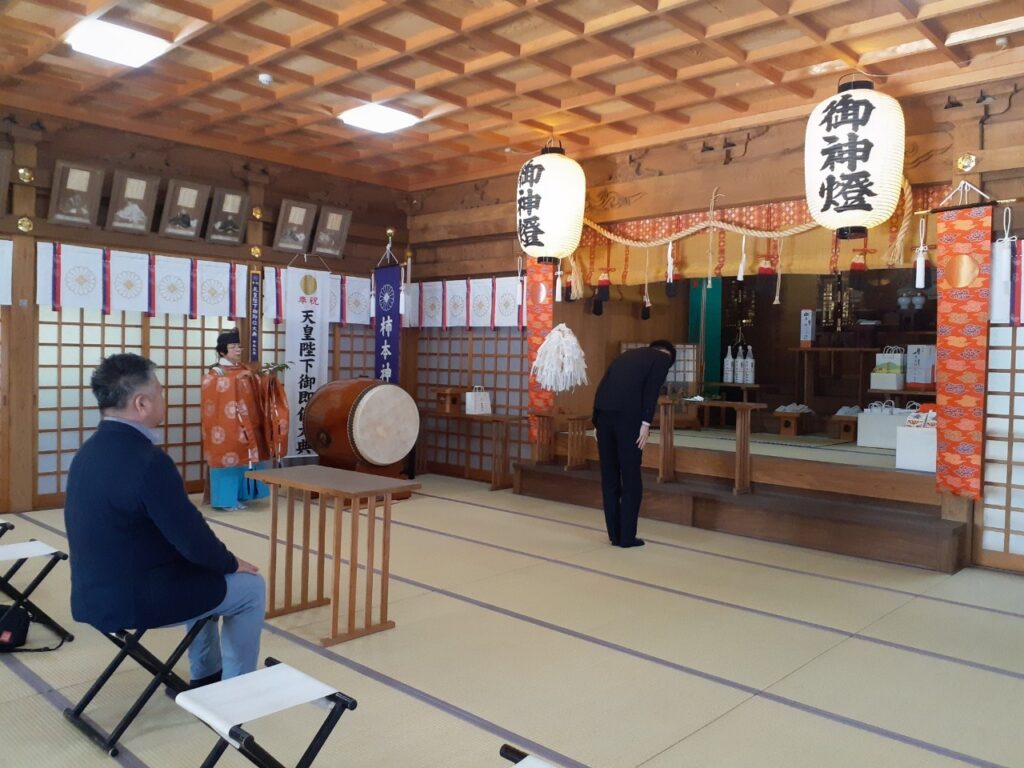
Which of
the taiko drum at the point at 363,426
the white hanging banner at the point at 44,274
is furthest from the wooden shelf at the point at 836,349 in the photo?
the white hanging banner at the point at 44,274

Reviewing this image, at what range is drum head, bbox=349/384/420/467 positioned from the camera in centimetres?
631

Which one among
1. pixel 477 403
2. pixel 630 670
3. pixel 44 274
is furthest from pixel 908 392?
pixel 44 274

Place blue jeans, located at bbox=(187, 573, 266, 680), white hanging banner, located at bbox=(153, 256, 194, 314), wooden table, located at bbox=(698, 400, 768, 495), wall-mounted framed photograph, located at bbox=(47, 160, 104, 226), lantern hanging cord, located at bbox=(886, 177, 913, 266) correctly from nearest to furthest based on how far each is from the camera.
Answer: blue jeans, located at bbox=(187, 573, 266, 680) < lantern hanging cord, located at bbox=(886, 177, 913, 266) < wooden table, located at bbox=(698, 400, 768, 495) < wall-mounted framed photograph, located at bbox=(47, 160, 104, 226) < white hanging banner, located at bbox=(153, 256, 194, 314)

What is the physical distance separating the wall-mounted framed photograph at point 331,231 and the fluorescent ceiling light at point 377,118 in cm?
138

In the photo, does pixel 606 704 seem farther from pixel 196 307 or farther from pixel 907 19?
pixel 196 307

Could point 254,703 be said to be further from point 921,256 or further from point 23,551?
point 921,256

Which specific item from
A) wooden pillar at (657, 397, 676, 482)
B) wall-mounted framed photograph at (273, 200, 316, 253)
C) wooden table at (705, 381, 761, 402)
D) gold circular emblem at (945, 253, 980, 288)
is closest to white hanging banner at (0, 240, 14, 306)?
wall-mounted framed photograph at (273, 200, 316, 253)

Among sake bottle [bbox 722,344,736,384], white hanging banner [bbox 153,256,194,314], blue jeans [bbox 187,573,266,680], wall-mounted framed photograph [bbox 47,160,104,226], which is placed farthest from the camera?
sake bottle [bbox 722,344,736,384]

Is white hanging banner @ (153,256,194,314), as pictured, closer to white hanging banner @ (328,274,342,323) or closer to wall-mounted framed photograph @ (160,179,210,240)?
wall-mounted framed photograph @ (160,179,210,240)

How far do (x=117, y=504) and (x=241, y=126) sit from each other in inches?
206

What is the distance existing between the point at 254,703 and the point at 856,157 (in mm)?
4308

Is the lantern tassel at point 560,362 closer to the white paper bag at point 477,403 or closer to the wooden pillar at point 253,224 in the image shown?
the white paper bag at point 477,403

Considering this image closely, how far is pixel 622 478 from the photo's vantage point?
17.6ft

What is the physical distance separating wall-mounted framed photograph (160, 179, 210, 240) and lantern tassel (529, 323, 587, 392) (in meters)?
3.26
